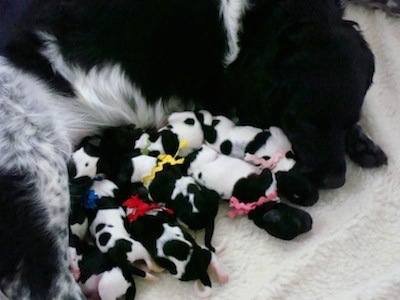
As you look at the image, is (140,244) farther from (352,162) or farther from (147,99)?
(352,162)

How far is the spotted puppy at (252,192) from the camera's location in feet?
6.73

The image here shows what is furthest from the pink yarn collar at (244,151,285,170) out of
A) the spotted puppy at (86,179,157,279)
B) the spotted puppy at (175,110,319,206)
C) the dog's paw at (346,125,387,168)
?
the spotted puppy at (86,179,157,279)

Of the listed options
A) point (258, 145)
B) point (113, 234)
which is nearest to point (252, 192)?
point (258, 145)

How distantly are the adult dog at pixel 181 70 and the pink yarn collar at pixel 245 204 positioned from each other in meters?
0.15

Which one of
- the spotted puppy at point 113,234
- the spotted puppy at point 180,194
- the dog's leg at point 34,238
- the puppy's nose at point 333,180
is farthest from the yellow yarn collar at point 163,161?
the puppy's nose at point 333,180

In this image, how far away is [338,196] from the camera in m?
2.20

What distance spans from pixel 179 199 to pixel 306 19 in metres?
0.65

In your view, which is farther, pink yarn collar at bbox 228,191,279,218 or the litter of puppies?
pink yarn collar at bbox 228,191,279,218

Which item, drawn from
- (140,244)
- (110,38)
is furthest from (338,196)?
(110,38)

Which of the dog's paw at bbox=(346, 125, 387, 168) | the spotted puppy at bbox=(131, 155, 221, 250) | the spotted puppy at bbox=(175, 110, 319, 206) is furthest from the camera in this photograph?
the dog's paw at bbox=(346, 125, 387, 168)

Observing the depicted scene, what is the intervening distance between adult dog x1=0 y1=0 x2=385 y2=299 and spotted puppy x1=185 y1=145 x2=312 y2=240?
0.15m

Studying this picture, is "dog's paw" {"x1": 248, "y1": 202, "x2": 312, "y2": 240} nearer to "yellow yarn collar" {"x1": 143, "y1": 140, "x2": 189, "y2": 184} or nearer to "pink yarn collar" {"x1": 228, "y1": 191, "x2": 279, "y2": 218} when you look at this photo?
"pink yarn collar" {"x1": 228, "y1": 191, "x2": 279, "y2": 218}

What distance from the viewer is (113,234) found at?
1.96 metres

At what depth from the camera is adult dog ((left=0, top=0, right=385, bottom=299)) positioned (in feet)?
7.05
